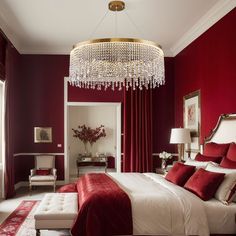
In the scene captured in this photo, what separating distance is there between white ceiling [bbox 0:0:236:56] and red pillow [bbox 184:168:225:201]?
2.65m

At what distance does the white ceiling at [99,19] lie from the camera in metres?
5.33

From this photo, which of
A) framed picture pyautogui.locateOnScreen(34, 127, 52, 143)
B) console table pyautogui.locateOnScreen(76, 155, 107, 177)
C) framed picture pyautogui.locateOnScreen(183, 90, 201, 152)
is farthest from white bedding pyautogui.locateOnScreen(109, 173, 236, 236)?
console table pyautogui.locateOnScreen(76, 155, 107, 177)

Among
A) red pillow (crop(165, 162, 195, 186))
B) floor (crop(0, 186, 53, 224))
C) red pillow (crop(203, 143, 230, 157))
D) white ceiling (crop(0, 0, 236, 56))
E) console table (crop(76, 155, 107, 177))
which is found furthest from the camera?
console table (crop(76, 155, 107, 177))

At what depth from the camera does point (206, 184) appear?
3801mm

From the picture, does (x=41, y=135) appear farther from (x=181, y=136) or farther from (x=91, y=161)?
(x=181, y=136)

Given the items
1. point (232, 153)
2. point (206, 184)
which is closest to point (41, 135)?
point (232, 153)

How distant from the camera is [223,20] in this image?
5.41 meters

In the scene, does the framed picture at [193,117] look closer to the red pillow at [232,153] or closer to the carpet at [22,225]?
the red pillow at [232,153]

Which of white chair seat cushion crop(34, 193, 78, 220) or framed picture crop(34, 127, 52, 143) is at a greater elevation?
framed picture crop(34, 127, 52, 143)

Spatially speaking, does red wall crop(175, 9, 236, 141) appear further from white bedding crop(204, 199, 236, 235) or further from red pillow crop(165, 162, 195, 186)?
white bedding crop(204, 199, 236, 235)

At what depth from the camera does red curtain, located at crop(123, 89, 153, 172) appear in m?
8.01

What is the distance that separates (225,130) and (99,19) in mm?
2881

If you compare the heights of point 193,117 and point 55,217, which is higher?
point 193,117

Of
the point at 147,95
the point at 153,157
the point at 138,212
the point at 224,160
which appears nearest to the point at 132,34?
the point at 147,95
